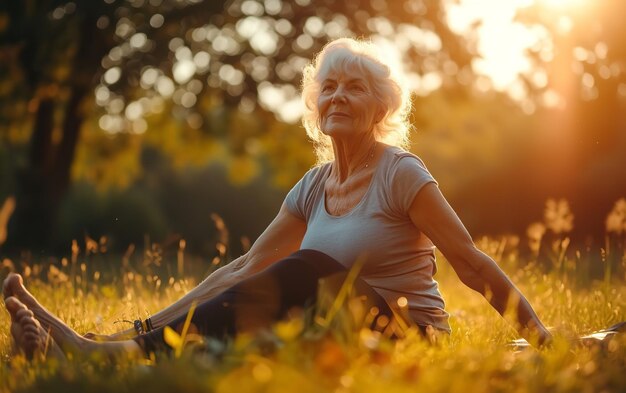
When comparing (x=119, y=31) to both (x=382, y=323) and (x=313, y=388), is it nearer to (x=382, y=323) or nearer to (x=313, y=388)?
(x=382, y=323)

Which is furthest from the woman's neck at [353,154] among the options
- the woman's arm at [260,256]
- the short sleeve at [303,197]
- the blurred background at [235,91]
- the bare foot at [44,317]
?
the blurred background at [235,91]

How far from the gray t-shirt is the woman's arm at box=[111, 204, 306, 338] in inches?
20.4

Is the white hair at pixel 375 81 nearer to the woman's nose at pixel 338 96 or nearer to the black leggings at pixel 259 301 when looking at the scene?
the woman's nose at pixel 338 96

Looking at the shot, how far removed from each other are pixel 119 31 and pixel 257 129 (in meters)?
2.83

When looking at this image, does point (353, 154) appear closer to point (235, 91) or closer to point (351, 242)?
point (351, 242)

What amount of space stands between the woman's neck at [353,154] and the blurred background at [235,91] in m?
6.45

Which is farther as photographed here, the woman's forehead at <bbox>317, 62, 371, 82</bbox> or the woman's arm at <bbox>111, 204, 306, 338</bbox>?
the woman's arm at <bbox>111, 204, 306, 338</bbox>

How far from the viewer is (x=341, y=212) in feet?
13.5

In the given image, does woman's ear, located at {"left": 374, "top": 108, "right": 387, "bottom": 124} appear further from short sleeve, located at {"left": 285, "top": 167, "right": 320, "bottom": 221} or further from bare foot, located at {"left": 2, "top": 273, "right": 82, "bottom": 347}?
bare foot, located at {"left": 2, "top": 273, "right": 82, "bottom": 347}

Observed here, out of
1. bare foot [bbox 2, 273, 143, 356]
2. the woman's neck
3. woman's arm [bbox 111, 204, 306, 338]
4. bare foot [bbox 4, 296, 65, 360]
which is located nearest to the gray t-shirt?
the woman's neck

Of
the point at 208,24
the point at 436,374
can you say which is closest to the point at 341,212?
the point at 436,374

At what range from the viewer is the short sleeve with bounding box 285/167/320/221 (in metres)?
4.42

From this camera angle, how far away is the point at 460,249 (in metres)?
3.75

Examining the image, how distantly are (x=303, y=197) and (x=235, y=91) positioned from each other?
10.1 meters
